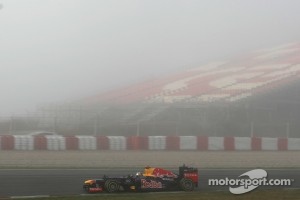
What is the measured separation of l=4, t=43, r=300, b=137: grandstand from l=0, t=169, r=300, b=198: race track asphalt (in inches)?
141

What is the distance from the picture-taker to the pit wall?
53.3ft

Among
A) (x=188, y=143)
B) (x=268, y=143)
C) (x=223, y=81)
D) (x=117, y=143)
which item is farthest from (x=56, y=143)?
(x=223, y=81)

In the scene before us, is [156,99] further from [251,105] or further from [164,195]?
[164,195]

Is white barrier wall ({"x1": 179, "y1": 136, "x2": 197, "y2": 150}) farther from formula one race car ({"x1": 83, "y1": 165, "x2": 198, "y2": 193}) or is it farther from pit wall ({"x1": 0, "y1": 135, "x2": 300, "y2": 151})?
formula one race car ({"x1": 83, "y1": 165, "x2": 198, "y2": 193})

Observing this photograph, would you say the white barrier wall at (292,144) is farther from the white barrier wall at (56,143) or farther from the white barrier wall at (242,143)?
the white barrier wall at (56,143)

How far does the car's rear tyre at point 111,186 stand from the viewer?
9992mm

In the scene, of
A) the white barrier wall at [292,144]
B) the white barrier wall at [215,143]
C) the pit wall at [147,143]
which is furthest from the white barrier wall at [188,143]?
the white barrier wall at [292,144]

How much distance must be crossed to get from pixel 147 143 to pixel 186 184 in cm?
666

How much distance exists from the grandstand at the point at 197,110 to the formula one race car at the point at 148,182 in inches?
272

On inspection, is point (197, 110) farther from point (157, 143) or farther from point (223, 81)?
point (223, 81)

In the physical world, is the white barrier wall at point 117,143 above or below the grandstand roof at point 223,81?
below

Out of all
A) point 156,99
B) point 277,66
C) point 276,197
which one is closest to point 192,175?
point 276,197

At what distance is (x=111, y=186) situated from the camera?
10008 mm

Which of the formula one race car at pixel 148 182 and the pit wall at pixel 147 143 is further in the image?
the pit wall at pixel 147 143
